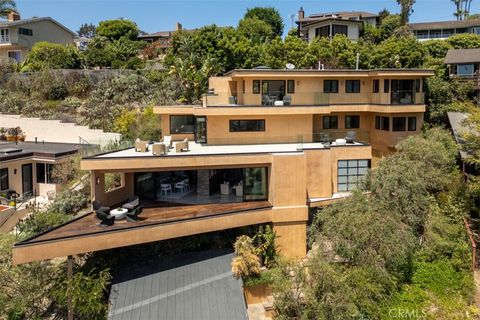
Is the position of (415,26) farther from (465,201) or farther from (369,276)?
(369,276)

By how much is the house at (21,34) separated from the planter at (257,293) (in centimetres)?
5919

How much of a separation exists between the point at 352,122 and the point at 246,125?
433 inches

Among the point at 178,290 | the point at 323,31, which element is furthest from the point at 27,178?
the point at 323,31

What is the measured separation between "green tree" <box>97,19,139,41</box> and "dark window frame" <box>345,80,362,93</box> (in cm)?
5522

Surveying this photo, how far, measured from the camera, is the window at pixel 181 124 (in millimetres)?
29395

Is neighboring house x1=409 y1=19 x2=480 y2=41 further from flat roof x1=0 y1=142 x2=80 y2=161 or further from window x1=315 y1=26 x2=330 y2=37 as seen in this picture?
flat roof x1=0 y1=142 x2=80 y2=161

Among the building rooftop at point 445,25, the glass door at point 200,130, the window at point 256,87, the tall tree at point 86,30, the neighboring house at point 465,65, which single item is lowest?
the glass door at point 200,130

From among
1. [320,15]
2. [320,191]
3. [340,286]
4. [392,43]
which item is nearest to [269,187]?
[320,191]

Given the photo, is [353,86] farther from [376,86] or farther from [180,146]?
[180,146]

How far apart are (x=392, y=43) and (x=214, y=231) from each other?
39725 millimetres

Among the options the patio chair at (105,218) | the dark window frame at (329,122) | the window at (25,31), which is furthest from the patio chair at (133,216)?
the window at (25,31)

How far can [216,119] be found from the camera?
26.5 metres

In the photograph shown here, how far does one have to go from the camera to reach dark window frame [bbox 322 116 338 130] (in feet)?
104

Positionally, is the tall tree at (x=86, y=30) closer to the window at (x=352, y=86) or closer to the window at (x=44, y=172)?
the window at (x=44, y=172)
